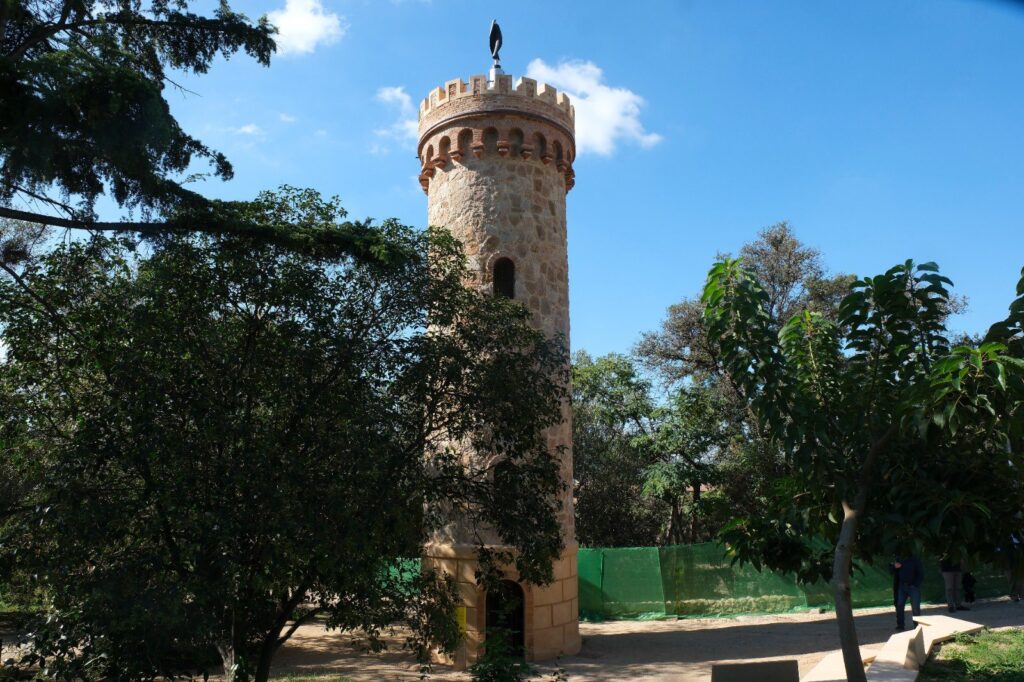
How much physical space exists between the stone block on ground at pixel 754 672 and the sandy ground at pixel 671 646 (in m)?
4.60

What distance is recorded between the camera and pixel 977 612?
15.2 m

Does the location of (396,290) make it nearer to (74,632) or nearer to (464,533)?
(74,632)

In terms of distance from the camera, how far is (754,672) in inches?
301

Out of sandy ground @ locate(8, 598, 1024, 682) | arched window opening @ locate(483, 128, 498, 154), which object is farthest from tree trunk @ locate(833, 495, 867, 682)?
arched window opening @ locate(483, 128, 498, 154)

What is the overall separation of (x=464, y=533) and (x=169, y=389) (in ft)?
23.0

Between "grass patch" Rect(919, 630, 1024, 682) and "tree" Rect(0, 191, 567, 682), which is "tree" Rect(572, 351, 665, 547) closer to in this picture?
"grass patch" Rect(919, 630, 1024, 682)

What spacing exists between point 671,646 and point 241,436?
10223 mm

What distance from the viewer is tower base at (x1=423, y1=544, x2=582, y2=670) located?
13070mm

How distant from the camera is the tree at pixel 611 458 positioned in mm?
24906

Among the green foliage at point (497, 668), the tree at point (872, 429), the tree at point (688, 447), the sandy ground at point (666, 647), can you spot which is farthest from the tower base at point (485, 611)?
the tree at point (688, 447)

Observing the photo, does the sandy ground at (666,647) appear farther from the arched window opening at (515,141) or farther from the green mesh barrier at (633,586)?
the arched window opening at (515,141)

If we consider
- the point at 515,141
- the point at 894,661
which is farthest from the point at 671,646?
the point at 515,141

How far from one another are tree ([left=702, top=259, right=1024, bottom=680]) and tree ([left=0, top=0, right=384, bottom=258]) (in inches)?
166

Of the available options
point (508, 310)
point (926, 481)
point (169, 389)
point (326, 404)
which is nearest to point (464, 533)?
point (508, 310)
